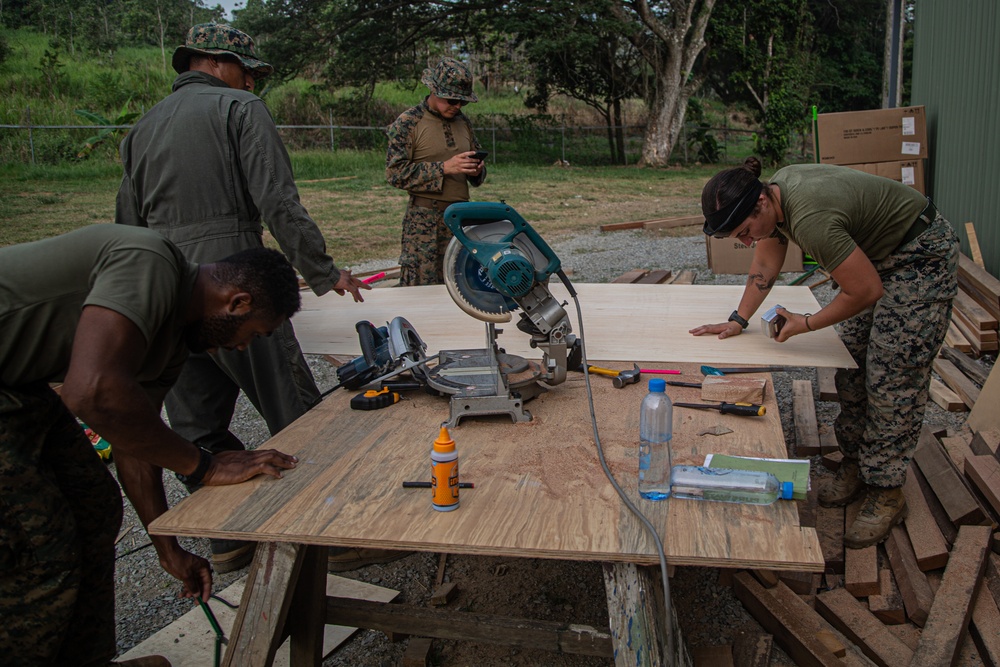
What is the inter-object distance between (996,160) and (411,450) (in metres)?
5.46

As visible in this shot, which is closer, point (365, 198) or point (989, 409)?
point (989, 409)

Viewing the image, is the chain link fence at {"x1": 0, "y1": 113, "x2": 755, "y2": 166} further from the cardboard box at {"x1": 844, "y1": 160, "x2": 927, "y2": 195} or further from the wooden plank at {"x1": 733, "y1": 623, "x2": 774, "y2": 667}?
the wooden plank at {"x1": 733, "y1": 623, "x2": 774, "y2": 667}

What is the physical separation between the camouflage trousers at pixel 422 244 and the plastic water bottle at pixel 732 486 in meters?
3.08

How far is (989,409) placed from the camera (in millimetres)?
3725

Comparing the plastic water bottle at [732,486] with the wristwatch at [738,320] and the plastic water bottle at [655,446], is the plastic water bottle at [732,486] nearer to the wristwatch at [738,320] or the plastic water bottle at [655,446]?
the plastic water bottle at [655,446]

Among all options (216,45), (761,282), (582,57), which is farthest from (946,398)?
(582,57)

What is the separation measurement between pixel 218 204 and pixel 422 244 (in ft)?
6.50

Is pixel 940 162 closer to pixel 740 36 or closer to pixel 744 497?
pixel 744 497

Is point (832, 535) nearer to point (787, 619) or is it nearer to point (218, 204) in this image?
point (787, 619)

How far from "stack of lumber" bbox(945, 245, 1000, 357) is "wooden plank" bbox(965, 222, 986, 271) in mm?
272

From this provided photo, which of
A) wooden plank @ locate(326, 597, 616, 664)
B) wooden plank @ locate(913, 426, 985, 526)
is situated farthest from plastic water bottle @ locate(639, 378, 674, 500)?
Result: wooden plank @ locate(913, 426, 985, 526)

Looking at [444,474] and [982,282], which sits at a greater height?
[444,474]

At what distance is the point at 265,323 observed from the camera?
6.57 ft

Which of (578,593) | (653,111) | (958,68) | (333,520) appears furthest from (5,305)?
(653,111)
